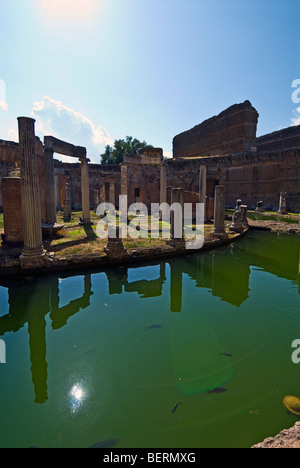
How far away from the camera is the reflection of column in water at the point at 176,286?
217 inches

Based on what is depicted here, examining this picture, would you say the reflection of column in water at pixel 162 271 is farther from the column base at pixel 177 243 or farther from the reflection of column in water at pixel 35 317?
the reflection of column in water at pixel 35 317

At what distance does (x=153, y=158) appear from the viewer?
54.9 ft

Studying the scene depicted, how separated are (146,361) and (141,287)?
2.94m

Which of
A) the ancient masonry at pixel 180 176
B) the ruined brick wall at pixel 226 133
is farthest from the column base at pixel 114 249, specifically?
the ruined brick wall at pixel 226 133

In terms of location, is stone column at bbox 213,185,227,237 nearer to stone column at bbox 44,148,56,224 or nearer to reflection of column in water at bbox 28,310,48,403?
stone column at bbox 44,148,56,224

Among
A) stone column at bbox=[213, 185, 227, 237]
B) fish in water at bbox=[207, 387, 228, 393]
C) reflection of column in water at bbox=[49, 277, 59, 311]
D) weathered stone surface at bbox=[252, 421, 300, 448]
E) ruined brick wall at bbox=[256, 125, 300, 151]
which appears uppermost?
ruined brick wall at bbox=[256, 125, 300, 151]

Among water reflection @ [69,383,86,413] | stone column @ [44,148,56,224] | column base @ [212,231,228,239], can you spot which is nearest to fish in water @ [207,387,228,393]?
water reflection @ [69,383,86,413]

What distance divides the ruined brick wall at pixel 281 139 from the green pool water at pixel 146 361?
23.8 metres

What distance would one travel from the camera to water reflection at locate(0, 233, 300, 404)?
4.14 metres

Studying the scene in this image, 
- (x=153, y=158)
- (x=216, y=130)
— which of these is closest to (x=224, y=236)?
(x=153, y=158)

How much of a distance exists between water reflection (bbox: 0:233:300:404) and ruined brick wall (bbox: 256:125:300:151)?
19643 millimetres

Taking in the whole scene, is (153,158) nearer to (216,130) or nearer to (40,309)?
(40,309)

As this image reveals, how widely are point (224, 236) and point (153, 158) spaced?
8.24m

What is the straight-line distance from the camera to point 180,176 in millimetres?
25938
